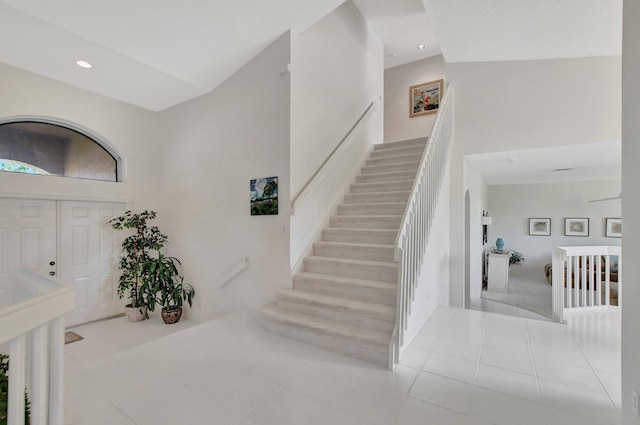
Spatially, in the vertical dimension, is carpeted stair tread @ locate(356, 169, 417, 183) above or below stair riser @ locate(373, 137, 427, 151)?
below

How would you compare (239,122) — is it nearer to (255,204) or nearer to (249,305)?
(255,204)

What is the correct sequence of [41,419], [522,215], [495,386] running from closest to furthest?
[41,419] < [495,386] < [522,215]

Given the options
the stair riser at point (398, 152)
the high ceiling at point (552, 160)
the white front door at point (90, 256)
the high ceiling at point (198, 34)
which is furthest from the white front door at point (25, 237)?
the high ceiling at point (552, 160)

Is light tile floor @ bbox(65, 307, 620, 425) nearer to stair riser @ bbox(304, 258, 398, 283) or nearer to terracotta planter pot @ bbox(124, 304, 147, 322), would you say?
stair riser @ bbox(304, 258, 398, 283)

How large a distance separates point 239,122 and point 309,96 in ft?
3.47

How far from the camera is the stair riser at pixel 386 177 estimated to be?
463cm

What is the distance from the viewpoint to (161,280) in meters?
4.46

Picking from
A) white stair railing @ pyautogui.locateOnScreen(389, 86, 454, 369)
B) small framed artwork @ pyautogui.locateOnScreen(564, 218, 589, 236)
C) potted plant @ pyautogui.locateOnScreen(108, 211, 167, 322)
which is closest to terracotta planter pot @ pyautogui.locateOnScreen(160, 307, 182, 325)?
potted plant @ pyautogui.locateOnScreen(108, 211, 167, 322)

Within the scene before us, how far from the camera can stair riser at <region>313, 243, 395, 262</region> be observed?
3.43 m

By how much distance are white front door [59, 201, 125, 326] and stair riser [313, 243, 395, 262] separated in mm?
3523

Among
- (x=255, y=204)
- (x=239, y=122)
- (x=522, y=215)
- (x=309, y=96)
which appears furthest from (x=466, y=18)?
(x=522, y=215)

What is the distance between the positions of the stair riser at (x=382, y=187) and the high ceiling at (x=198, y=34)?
89.0 inches

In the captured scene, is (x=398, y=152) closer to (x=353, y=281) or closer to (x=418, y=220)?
(x=418, y=220)
